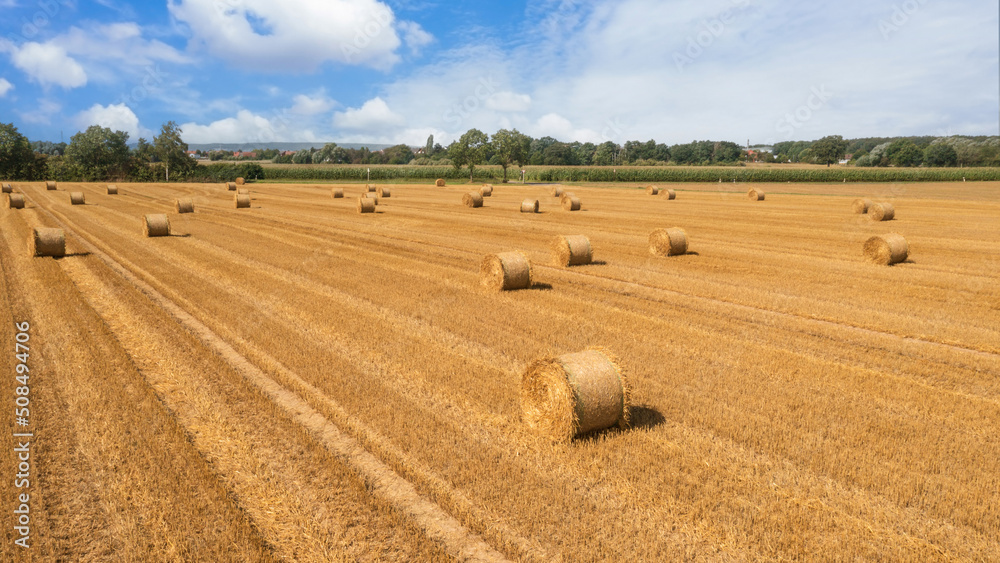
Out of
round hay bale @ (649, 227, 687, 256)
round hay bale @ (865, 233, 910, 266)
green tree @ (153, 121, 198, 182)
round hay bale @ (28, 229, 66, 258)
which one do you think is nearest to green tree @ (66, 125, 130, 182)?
green tree @ (153, 121, 198, 182)

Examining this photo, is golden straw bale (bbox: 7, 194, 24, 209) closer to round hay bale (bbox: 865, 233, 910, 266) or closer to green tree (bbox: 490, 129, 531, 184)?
round hay bale (bbox: 865, 233, 910, 266)

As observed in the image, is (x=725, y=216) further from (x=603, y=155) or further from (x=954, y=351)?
(x=603, y=155)

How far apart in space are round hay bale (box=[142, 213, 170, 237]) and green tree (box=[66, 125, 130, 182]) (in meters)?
81.1

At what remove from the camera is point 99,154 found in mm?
92438

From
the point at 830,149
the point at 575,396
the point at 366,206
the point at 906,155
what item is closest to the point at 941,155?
the point at 906,155

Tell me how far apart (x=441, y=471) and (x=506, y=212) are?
31401 mm

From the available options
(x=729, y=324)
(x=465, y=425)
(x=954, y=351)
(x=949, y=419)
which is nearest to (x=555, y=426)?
(x=465, y=425)

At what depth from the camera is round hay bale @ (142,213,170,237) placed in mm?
23156

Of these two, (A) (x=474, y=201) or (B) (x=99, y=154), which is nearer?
(A) (x=474, y=201)

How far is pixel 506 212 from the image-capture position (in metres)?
36.9

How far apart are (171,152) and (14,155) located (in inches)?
811

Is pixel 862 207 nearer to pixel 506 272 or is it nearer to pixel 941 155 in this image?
pixel 506 272

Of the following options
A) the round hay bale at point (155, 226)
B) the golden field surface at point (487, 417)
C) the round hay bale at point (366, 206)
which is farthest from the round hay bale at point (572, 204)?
the round hay bale at point (155, 226)

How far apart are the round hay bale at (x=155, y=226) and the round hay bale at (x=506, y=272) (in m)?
15.9
